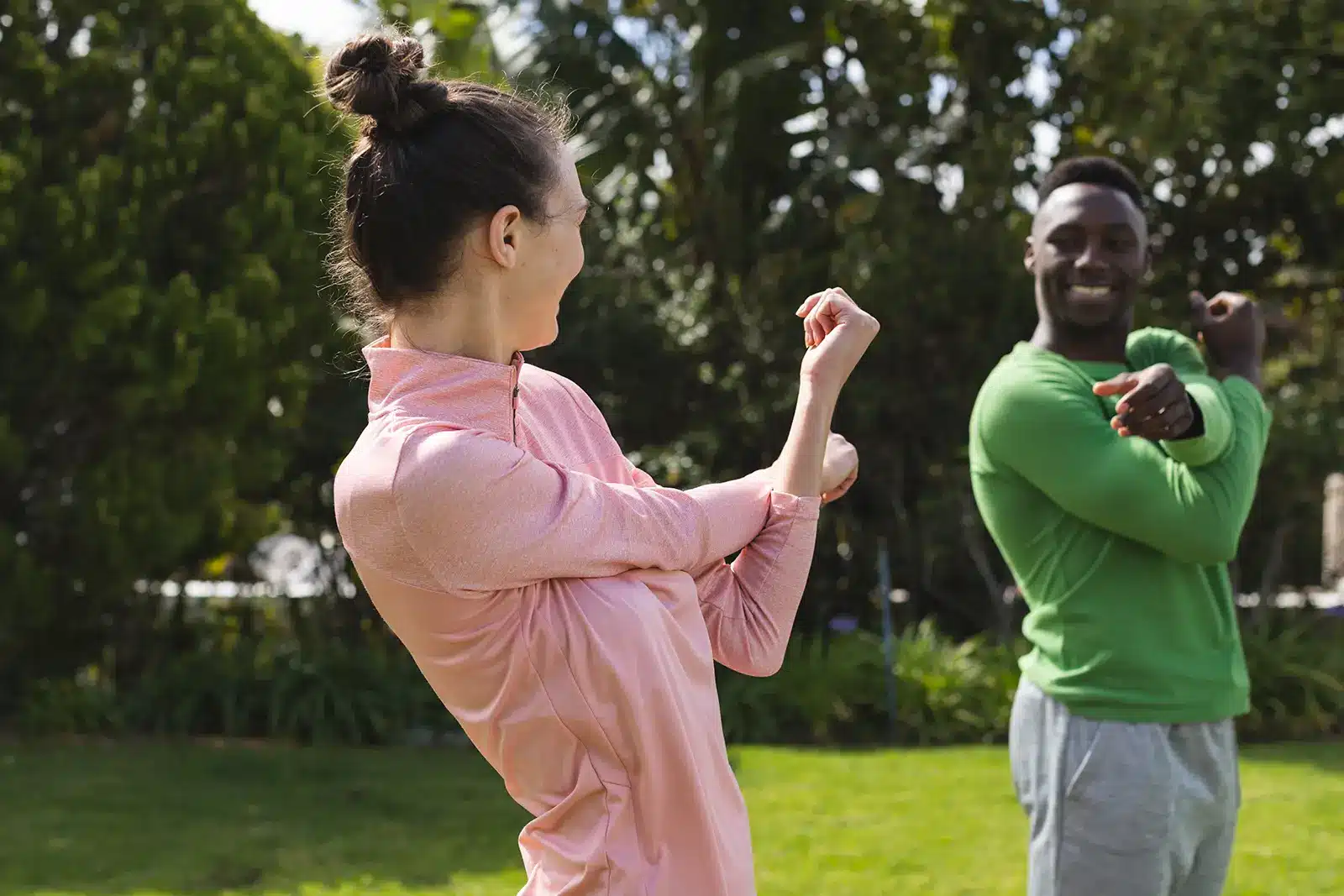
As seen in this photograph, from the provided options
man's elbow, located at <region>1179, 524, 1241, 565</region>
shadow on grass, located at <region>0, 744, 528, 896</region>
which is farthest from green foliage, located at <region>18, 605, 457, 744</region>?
man's elbow, located at <region>1179, 524, 1241, 565</region>

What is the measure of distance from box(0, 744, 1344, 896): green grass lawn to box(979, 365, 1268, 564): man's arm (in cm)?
340

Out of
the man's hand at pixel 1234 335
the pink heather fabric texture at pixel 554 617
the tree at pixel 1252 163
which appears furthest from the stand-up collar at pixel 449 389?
the tree at pixel 1252 163

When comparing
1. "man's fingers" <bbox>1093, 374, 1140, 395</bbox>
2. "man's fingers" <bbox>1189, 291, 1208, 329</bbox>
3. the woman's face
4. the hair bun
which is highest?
the hair bun

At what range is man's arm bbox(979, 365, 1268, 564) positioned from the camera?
8.23ft

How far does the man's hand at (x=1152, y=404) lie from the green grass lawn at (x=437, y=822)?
Result: 3633mm

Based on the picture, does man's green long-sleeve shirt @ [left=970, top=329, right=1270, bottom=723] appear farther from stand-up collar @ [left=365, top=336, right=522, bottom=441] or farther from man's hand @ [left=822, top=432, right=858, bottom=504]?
stand-up collar @ [left=365, top=336, right=522, bottom=441]

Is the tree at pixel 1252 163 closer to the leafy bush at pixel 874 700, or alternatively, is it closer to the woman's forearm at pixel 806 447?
the leafy bush at pixel 874 700

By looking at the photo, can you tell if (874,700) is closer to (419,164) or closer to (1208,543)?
(1208,543)

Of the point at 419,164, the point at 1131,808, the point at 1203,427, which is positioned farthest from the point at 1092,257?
the point at 419,164

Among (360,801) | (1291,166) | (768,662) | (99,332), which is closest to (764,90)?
(1291,166)

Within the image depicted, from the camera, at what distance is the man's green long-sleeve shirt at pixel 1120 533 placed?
252 cm

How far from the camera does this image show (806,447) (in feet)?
5.45

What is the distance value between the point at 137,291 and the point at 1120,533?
6.87 metres

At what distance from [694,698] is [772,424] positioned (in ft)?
29.3
